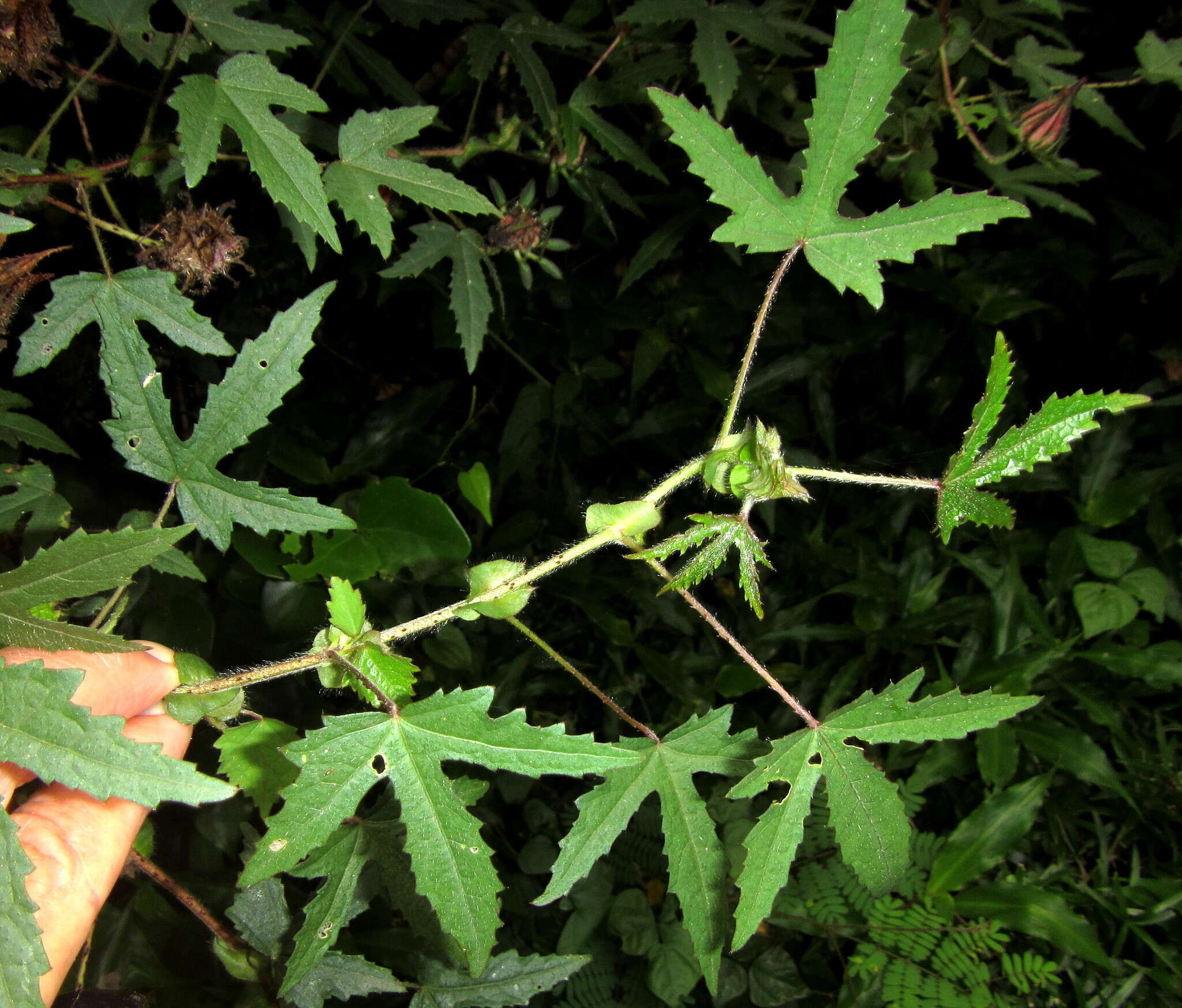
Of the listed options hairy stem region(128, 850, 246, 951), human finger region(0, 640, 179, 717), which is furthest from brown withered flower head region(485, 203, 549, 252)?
hairy stem region(128, 850, 246, 951)

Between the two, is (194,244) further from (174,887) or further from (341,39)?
(174,887)

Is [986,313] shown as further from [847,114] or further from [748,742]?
[748,742]

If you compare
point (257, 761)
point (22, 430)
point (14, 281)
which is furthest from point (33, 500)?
point (257, 761)

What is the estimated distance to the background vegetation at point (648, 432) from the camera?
152 centimetres

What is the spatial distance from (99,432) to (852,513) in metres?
2.27

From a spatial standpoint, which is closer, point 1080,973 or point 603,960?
point 603,960

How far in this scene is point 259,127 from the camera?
3.50 ft

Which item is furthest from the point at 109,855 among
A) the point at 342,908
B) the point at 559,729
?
the point at 559,729

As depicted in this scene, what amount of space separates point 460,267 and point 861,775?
3.77 ft

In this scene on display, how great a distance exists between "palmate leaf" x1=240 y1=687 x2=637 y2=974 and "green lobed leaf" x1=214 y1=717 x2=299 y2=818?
0.29 metres

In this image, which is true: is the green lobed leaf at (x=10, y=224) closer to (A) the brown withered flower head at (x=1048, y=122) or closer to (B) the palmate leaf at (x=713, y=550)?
(B) the palmate leaf at (x=713, y=550)

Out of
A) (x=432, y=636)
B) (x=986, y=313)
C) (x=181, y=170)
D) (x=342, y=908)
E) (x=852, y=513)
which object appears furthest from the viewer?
(x=852, y=513)

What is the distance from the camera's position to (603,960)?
2053 millimetres

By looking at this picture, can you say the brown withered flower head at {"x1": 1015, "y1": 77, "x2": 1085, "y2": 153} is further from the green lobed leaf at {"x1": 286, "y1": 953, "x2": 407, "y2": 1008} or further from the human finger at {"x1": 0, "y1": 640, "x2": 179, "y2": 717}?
the green lobed leaf at {"x1": 286, "y1": 953, "x2": 407, "y2": 1008}
